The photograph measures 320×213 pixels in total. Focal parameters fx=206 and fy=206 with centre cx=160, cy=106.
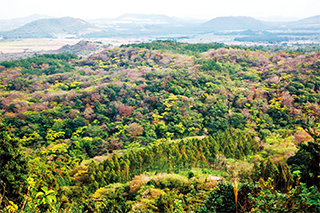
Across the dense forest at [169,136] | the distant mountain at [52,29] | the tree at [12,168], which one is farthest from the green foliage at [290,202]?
the distant mountain at [52,29]

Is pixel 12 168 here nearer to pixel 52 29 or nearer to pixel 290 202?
pixel 290 202

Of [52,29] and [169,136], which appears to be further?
[52,29]

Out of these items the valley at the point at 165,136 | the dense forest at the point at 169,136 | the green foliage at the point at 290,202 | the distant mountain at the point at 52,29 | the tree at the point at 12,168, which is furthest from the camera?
the distant mountain at the point at 52,29

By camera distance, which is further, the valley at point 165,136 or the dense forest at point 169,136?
the dense forest at point 169,136

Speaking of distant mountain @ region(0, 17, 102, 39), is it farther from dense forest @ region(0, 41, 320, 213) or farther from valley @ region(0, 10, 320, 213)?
dense forest @ region(0, 41, 320, 213)

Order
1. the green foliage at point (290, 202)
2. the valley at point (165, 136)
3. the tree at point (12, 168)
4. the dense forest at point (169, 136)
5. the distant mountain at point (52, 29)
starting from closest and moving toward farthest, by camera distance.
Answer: the green foliage at point (290, 202), the valley at point (165, 136), the dense forest at point (169, 136), the tree at point (12, 168), the distant mountain at point (52, 29)

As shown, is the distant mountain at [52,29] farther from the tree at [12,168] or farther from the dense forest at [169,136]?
the tree at [12,168]

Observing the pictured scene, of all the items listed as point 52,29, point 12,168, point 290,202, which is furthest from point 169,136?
point 52,29
